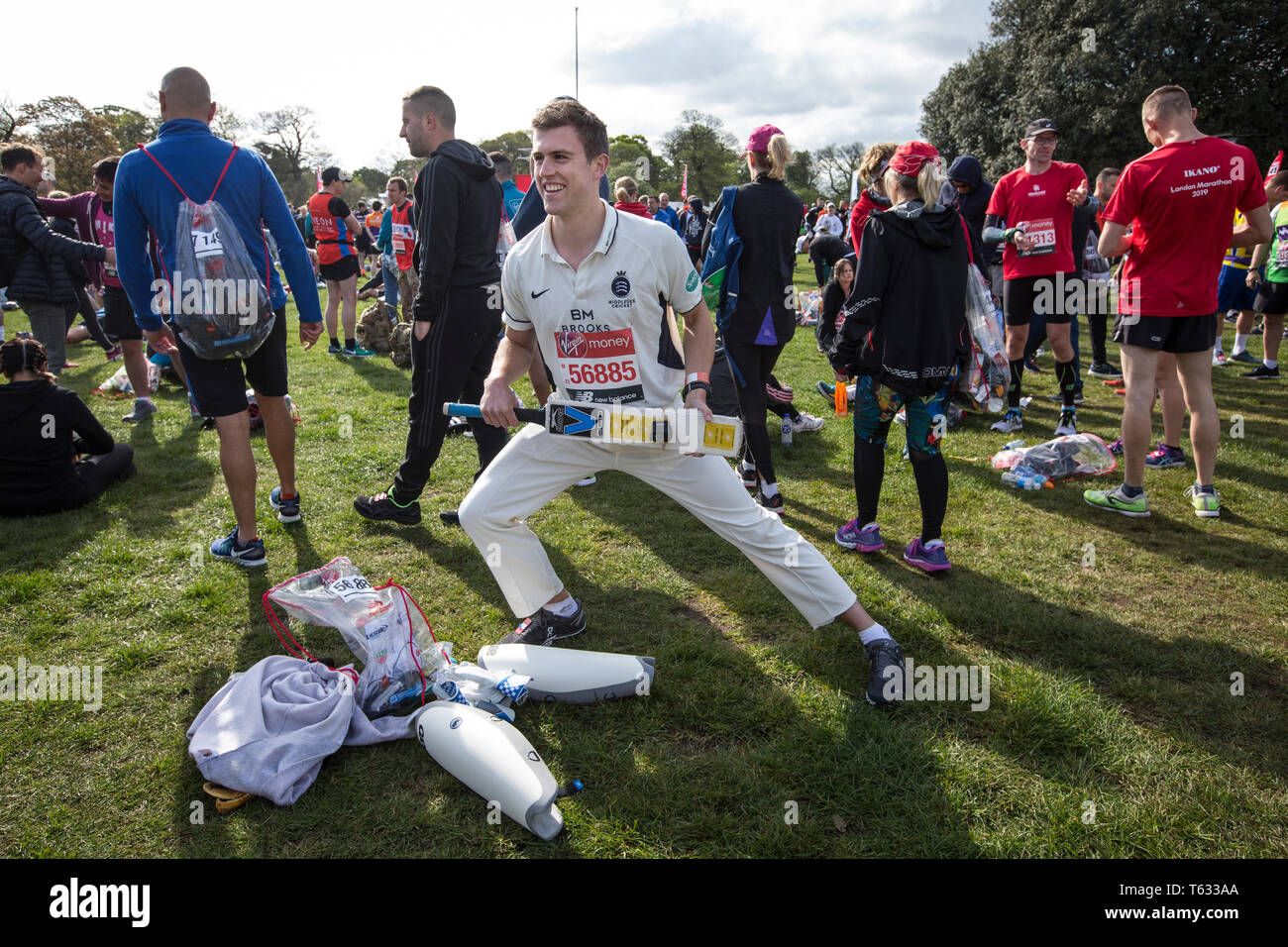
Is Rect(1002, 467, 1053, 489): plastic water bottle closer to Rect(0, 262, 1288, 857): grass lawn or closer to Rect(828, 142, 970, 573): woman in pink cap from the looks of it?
Rect(0, 262, 1288, 857): grass lawn

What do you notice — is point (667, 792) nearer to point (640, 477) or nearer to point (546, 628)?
point (546, 628)

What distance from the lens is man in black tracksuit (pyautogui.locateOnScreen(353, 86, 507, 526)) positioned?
4.59 metres

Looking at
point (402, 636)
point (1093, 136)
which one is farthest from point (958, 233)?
point (1093, 136)

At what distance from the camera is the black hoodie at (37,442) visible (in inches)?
201

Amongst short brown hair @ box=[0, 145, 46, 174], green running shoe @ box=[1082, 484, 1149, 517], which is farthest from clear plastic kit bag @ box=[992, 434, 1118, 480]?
short brown hair @ box=[0, 145, 46, 174]

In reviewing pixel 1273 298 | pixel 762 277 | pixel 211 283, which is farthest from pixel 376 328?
pixel 1273 298

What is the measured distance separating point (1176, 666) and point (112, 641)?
5.27 m

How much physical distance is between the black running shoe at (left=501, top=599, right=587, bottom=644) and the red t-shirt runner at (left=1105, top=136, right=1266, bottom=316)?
14.5ft

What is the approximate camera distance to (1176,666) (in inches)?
136

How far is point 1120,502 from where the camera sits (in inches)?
204

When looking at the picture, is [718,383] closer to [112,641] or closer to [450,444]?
[450,444]

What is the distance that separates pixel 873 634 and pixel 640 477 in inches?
50.5

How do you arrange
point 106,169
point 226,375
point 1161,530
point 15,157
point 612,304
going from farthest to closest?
1. point 106,169
2. point 15,157
3. point 1161,530
4. point 226,375
5. point 612,304
